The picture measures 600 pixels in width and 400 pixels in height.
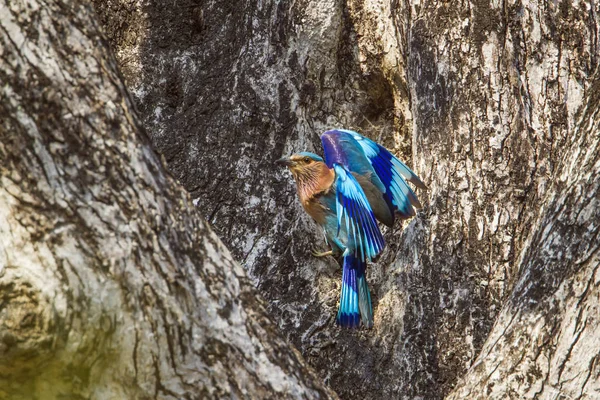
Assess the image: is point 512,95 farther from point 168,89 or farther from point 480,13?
point 168,89

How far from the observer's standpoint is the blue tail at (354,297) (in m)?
3.30

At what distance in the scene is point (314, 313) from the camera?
11.5 feet

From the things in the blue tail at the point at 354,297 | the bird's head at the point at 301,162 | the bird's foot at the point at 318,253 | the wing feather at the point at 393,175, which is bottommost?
the blue tail at the point at 354,297

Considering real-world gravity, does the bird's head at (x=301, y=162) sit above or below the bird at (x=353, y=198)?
above

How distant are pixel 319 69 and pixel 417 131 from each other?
0.63 meters

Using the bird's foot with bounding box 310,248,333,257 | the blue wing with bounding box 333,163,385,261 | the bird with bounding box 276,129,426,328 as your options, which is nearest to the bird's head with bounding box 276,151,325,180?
the bird with bounding box 276,129,426,328

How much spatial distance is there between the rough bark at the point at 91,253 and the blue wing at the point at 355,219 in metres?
1.59

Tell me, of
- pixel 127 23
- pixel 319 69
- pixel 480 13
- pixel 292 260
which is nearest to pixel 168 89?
pixel 127 23

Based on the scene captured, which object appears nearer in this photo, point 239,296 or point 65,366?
point 65,366

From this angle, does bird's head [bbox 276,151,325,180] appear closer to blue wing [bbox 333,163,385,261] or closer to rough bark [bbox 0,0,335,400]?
blue wing [bbox 333,163,385,261]

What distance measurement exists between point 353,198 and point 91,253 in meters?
2.12

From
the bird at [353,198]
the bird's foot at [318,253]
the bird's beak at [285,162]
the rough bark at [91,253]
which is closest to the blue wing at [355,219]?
the bird at [353,198]

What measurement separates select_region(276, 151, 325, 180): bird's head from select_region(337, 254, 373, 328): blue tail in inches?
17.0

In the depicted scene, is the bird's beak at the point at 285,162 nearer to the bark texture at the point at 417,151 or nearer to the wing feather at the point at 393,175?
the bark texture at the point at 417,151
